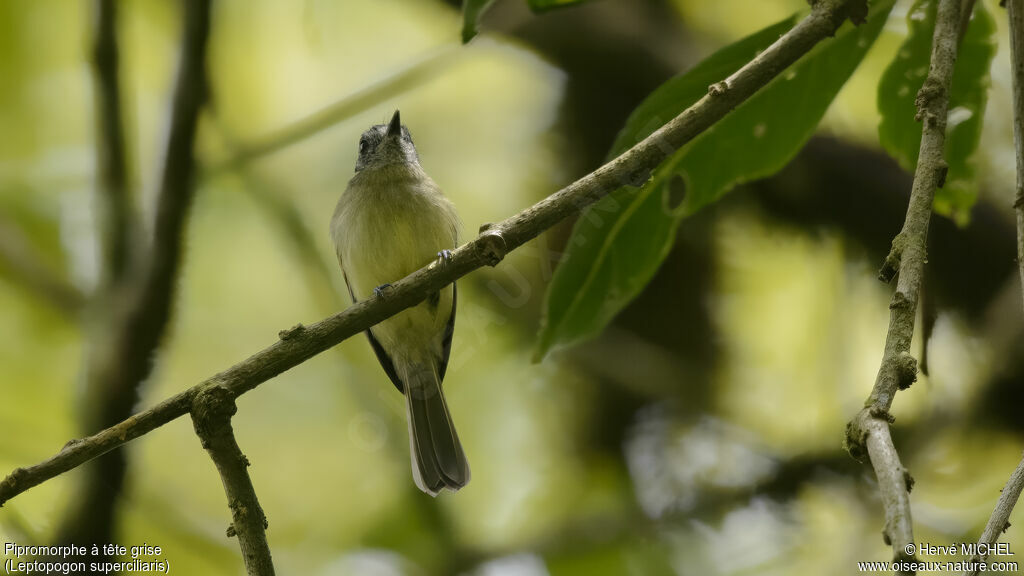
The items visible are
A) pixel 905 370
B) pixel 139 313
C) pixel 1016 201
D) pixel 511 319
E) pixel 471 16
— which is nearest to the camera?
pixel 905 370

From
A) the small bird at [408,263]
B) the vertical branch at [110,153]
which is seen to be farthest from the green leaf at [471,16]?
the vertical branch at [110,153]

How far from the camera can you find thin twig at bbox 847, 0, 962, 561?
85cm

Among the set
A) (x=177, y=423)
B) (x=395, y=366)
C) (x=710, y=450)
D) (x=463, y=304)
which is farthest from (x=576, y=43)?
(x=177, y=423)

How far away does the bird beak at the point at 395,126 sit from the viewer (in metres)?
3.30

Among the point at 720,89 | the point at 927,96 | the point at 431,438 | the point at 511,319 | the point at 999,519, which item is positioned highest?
the point at 511,319

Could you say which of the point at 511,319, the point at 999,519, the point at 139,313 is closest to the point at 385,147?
the point at 511,319

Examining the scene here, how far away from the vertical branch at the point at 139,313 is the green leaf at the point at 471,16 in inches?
66.1

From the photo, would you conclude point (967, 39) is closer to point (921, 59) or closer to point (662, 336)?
point (921, 59)

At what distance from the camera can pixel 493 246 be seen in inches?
56.2

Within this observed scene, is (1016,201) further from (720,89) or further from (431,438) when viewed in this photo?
(431,438)

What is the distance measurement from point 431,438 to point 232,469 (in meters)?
1.70

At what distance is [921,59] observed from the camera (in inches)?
77.4

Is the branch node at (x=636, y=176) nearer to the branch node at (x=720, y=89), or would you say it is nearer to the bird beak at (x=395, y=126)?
the branch node at (x=720, y=89)

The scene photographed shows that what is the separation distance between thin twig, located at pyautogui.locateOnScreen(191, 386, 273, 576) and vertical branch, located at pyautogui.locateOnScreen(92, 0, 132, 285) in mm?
1912
